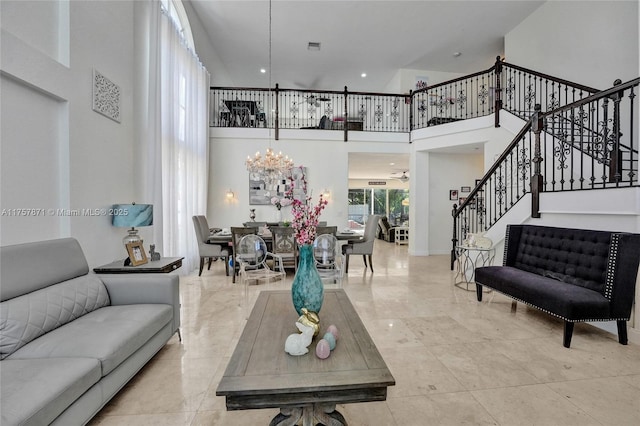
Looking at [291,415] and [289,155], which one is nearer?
[291,415]

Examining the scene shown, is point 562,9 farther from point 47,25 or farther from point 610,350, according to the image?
point 47,25

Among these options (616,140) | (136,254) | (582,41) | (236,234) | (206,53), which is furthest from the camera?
(206,53)

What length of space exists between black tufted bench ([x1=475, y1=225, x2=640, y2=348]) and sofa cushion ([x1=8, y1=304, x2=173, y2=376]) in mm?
3532

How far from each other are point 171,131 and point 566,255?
18.4 feet

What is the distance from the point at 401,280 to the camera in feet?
16.5

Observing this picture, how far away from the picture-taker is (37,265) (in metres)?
2.01

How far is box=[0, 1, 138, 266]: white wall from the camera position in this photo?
2.08 metres

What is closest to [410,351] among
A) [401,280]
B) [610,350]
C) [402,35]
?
[610,350]

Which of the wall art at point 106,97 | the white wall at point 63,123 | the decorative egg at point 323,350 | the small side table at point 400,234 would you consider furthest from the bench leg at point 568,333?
the small side table at point 400,234

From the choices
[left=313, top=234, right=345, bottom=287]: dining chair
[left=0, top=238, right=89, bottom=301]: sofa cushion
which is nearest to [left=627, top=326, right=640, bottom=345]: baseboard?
[left=313, top=234, right=345, bottom=287]: dining chair

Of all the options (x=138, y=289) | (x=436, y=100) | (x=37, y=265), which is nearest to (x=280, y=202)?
(x=138, y=289)

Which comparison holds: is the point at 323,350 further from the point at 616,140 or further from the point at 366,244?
the point at 366,244

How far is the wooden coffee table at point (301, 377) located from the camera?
1.23 meters

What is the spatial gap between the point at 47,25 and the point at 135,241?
1.96m
